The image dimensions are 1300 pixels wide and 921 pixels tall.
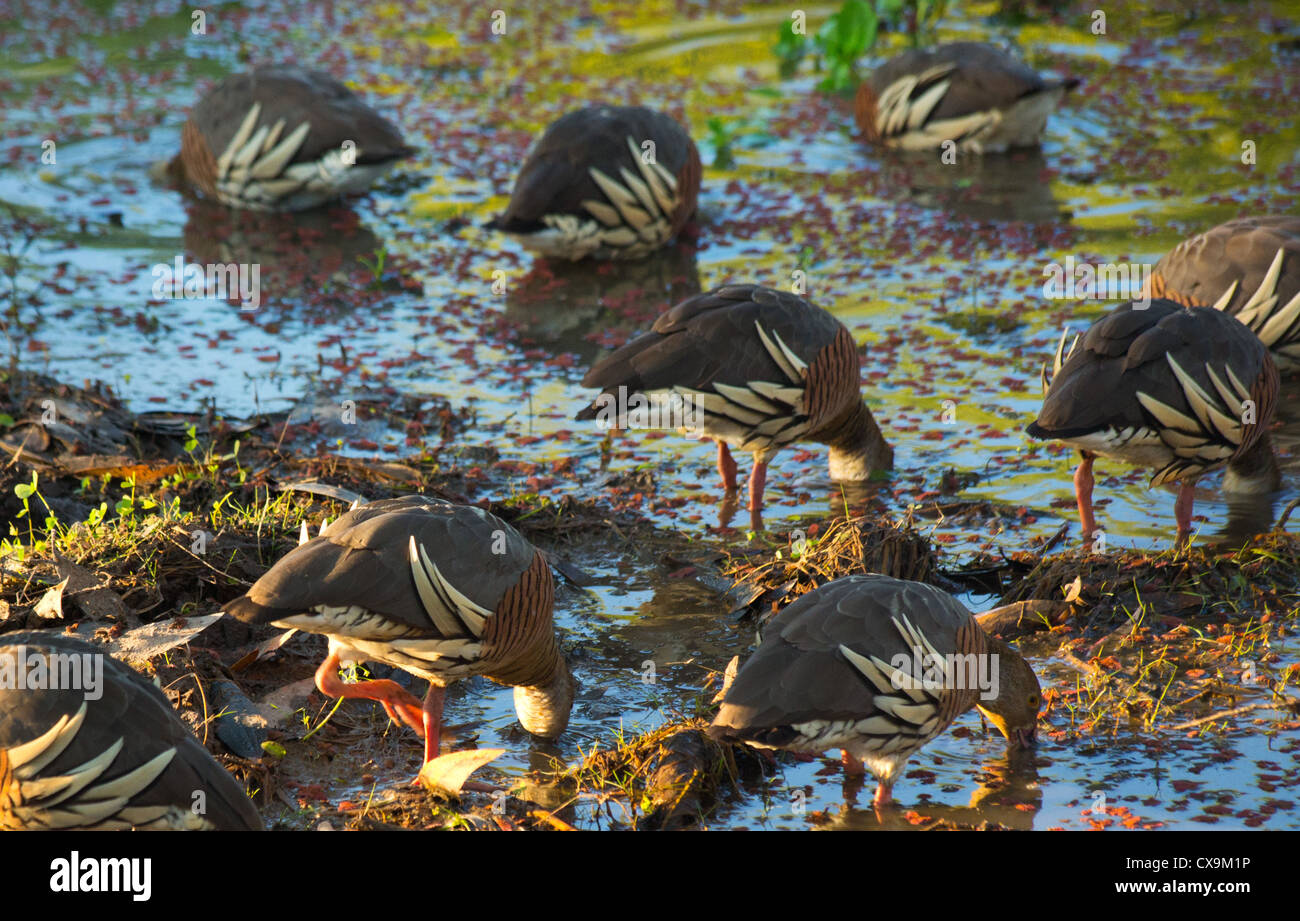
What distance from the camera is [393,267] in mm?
11016

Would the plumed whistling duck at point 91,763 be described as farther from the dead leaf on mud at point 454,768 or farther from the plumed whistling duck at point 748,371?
the plumed whistling duck at point 748,371

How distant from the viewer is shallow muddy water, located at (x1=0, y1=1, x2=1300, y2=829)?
623cm

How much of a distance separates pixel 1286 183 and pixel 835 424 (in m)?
5.81

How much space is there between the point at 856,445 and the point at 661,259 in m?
3.65

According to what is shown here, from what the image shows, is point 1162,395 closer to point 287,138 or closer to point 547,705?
point 547,705

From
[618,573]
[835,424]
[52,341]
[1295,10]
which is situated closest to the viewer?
[618,573]

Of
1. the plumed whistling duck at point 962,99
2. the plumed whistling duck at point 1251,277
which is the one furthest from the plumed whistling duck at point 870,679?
the plumed whistling duck at point 962,99

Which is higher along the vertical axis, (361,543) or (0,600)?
(361,543)

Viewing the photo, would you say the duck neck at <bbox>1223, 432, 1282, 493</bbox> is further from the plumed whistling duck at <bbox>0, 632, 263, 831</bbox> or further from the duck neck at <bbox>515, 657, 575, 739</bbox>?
the plumed whistling duck at <bbox>0, 632, 263, 831</bbox>

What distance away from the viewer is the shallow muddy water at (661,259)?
6.23 meters

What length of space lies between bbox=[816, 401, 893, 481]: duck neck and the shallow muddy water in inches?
6.6

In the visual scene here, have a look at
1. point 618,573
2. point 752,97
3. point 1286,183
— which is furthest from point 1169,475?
point 752,97

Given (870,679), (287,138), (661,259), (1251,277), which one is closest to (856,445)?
(1251,277)
